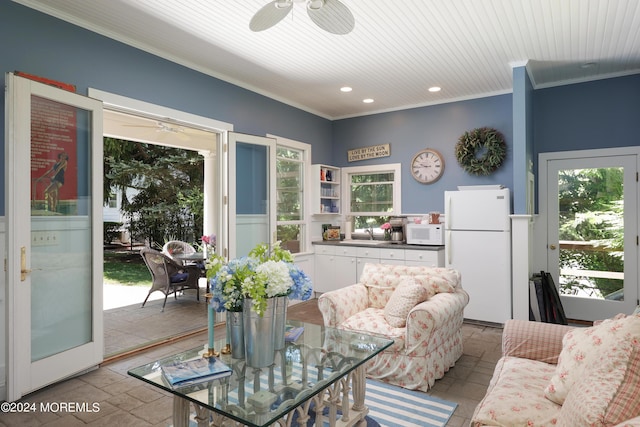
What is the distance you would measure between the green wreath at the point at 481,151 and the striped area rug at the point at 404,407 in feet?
10.6

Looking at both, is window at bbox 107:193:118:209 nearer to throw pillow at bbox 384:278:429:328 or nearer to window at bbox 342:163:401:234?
window at bbox 342:163:401:234

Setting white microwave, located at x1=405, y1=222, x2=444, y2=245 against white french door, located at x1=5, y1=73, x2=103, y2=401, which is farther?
white microwave, located at x1=405, y1=222, x2=444, y2=245

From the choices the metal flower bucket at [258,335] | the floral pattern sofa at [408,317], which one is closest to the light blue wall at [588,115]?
the floral pattern sofa at [408,317]

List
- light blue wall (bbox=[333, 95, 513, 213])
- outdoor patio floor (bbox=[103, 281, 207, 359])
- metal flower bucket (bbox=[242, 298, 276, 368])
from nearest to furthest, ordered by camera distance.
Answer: metal flower bucket (bbox=[242, 298, 276, 368]) → outdoor patio floor (bbox=[103, 281, 207, 359]) → light blue wall (bbox=[333, 95, 513, 213])

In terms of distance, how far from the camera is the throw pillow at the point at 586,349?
1493 mm

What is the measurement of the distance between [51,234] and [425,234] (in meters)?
3.91

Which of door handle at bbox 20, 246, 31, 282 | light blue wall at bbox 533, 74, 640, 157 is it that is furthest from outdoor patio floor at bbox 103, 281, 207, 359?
light blue wall at bbox 533, 74, 640, 157

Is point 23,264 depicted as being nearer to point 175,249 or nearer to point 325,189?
point 175,249

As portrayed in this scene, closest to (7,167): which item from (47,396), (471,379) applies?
(47,396)

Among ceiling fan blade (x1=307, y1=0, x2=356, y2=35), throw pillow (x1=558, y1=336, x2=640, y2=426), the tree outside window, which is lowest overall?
throw pillow (x1=558, y1=336, x2=640, y2=426)

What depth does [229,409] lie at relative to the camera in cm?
157

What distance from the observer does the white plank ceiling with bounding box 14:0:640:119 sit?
303 cm

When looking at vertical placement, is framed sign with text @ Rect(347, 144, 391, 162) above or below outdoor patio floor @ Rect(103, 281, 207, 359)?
above

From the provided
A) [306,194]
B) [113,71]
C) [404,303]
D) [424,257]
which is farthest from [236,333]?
[306,194]
